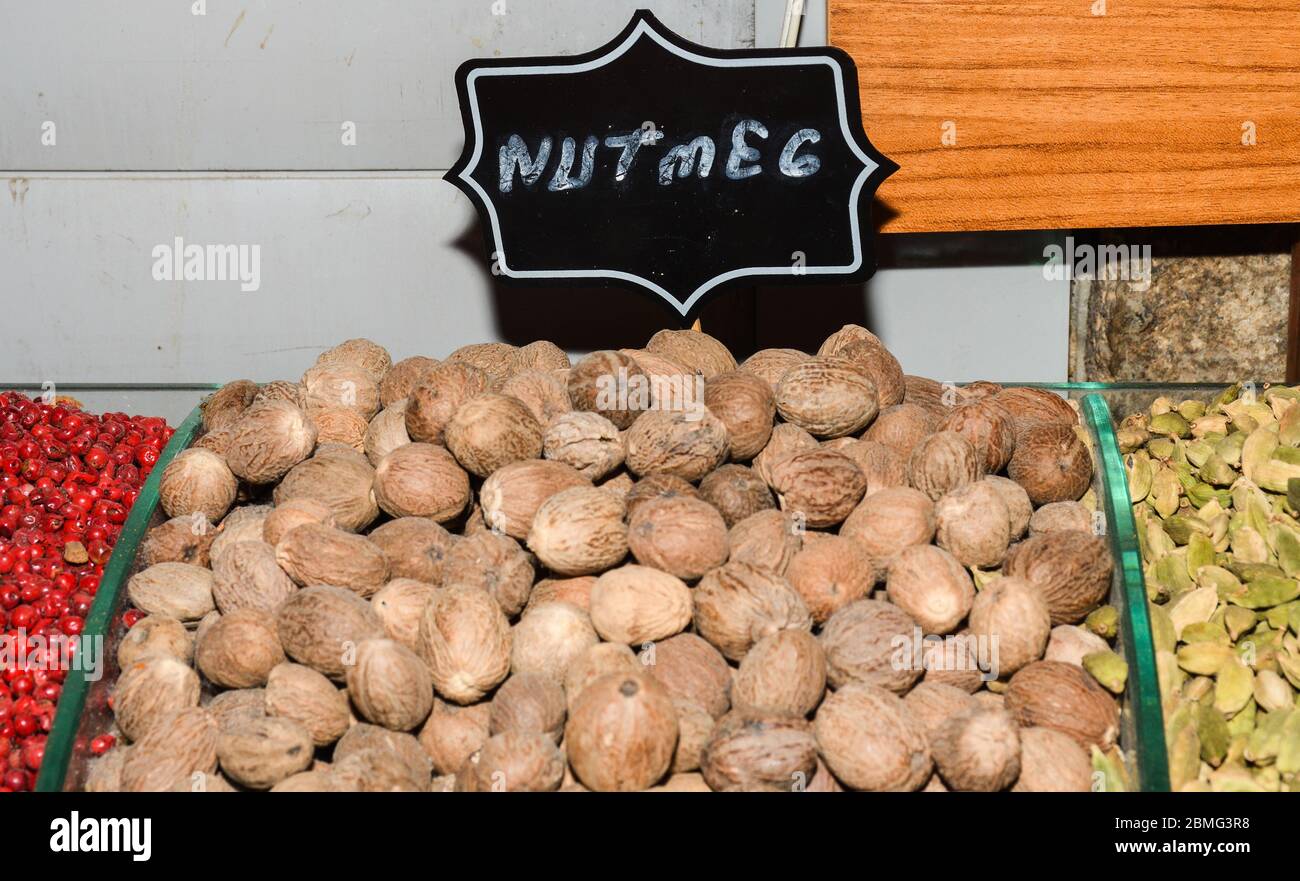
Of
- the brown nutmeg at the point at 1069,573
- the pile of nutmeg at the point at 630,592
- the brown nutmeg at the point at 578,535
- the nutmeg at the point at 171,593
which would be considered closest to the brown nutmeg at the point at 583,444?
the pile of nutmeg at the point at 630,592

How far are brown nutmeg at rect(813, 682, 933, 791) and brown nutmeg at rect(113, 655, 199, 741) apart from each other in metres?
1.08

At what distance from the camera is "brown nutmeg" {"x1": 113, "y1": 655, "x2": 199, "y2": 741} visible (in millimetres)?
1935

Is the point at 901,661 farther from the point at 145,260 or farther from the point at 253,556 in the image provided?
the point at 145,260

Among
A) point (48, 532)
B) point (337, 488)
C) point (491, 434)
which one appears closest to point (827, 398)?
point (491, 434)

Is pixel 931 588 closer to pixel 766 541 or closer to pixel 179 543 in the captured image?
pixel 766 541

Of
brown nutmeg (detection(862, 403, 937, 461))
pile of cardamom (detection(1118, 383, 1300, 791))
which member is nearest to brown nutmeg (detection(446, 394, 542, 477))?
brown nutmeg (detection(862, 403, 937, 461))

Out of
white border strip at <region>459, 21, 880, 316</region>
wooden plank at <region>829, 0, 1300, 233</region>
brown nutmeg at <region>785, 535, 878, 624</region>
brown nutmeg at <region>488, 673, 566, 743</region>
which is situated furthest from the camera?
wooden plank at <region>829, 0, 1300, 233</region>

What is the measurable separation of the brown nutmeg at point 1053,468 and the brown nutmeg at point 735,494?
536 millimetres

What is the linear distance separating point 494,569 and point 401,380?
0.72 meters

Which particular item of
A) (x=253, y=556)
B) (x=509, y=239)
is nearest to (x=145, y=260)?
(x=509, y=239)

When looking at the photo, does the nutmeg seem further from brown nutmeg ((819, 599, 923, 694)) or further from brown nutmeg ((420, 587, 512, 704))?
brown nutmeg ((819, 599, 923, 694))

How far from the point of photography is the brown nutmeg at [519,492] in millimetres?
2150

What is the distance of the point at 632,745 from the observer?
1712 millimetres

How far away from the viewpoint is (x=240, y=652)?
1.97 metres
